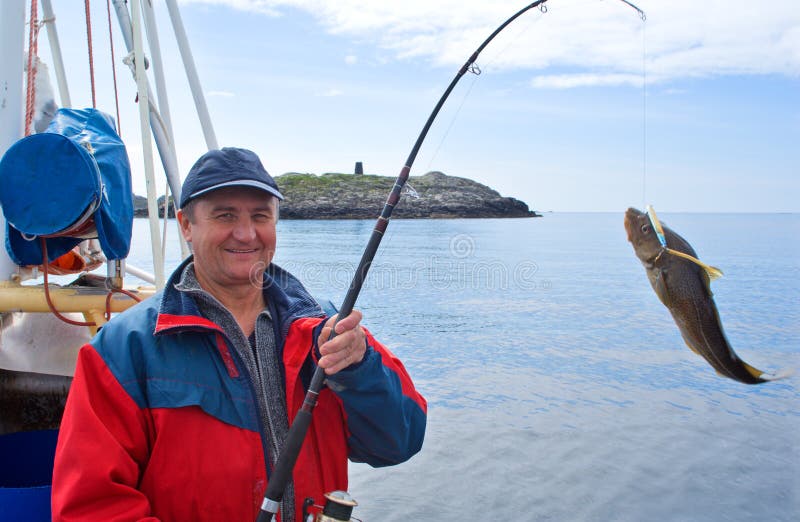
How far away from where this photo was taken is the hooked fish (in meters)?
2.59

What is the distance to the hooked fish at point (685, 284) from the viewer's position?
2591 mm

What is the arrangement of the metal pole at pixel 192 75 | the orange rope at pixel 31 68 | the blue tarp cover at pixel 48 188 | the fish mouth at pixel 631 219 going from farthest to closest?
1. the metal pole at pixel 192 75
2. the orange rope at pixel 31 68
3. the blue tarp cover at pixel 48 188
4. the fish mouth at pixel 631 219

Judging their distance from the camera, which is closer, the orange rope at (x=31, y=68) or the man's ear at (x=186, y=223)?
the man's ear at (x=186, y=223)

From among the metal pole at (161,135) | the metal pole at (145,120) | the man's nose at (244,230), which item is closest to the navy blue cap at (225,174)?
the man's nose at (244,230)

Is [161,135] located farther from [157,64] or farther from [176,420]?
[176,420]

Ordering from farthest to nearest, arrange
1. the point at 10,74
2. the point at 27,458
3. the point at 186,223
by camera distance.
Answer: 1. the point at 27,458
2. the point at 10,74
3. the point at 186,223

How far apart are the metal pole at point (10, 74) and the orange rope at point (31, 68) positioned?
0.05m

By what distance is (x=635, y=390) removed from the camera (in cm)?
1079

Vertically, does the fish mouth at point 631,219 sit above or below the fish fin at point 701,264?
above

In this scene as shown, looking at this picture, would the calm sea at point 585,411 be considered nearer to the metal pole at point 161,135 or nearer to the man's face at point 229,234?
the metal pole at point 161,135

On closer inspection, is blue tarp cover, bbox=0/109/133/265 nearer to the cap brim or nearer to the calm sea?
the cap brim

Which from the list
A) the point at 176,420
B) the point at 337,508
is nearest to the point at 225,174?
the point at 176,420

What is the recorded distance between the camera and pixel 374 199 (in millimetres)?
86875

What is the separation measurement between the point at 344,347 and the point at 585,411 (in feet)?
27.8
